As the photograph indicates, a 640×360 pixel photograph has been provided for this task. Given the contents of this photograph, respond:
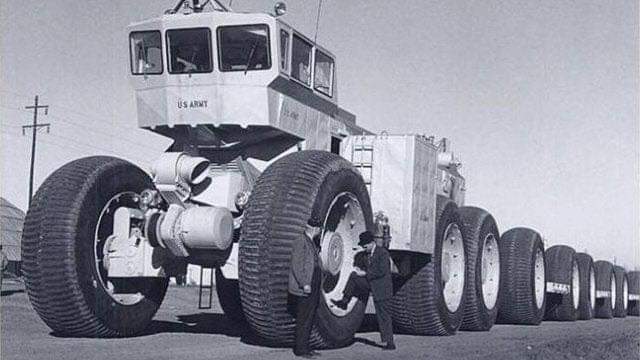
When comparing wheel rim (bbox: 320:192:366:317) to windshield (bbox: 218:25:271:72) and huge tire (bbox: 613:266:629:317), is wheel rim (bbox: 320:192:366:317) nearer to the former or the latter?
windshield (bbox: 218:25:271:72)

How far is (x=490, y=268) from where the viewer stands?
15.3 m

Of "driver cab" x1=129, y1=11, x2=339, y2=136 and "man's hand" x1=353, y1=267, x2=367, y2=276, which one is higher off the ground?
"driver cab" x1=129, y1=11, x2=339, y2=136

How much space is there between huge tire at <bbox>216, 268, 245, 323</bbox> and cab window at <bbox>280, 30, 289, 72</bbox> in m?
3.89

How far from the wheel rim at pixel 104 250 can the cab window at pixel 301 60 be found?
253cm

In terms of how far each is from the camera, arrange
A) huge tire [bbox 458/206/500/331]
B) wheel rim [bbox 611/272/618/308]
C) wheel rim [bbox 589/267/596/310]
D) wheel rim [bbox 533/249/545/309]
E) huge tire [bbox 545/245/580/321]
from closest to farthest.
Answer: huge tire [bbox 458/206/500/331]
wheel rim [bbox 533/249/545/309]
huge tire [bbox 545/245/580/321]
wheel rim [bbox 589/267/596/310]
wheel rim [bbox 611/272/618/308]

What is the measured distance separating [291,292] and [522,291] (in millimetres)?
9148

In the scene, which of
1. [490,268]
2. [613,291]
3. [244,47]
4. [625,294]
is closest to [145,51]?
[244,47]

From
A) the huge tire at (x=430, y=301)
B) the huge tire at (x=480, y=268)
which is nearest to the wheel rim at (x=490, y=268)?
the huge tire at (x=480, y=268)

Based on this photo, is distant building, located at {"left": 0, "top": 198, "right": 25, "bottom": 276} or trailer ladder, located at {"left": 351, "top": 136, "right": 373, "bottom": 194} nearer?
trailer ladder, located at {"left": 351, "top": 136, "right": 373, "bottom": 194}

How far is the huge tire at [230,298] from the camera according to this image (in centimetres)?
1281

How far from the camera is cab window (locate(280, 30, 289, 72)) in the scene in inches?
406

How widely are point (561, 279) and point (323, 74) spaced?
31.8 feet

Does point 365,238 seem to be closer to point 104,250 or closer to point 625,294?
point 104,250

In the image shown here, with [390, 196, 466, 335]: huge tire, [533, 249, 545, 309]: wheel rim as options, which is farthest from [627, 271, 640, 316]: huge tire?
[390, 196, 466, 335]: huge tire
